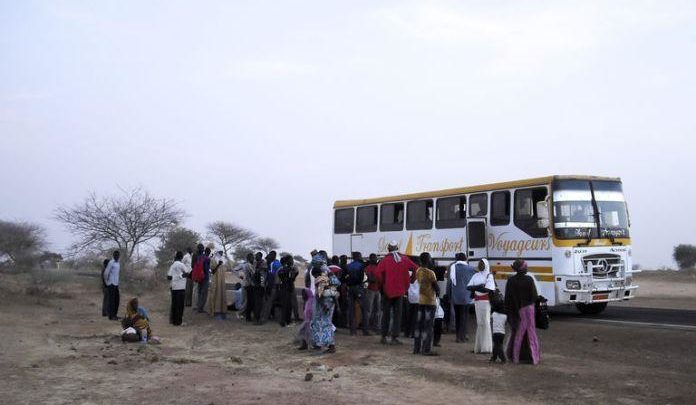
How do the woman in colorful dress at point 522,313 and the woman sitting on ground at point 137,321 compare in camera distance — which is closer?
the woman in colorful dress at point 522,313

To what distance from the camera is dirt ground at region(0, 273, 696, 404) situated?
8086mm

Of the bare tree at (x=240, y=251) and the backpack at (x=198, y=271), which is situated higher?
the bare tree at (x=240, y=251)

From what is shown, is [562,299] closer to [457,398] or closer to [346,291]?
[346,291]

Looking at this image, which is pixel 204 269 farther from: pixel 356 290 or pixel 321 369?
pixel 321 369

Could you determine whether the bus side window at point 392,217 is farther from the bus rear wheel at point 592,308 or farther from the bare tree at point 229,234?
the bare tree at point 229,234

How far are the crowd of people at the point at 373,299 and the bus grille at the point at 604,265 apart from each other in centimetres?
346

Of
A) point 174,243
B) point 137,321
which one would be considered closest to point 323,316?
point 137,321

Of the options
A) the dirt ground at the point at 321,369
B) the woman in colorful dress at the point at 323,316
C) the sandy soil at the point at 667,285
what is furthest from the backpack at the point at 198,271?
the sandy soil at the point at 667,285

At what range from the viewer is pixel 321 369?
990cm

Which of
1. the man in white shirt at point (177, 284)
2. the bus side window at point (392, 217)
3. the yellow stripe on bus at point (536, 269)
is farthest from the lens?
the bus side window at point (392, 217)

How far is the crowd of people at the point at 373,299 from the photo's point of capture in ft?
34.1

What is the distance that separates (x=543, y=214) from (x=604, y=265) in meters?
1.87

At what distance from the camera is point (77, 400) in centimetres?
791

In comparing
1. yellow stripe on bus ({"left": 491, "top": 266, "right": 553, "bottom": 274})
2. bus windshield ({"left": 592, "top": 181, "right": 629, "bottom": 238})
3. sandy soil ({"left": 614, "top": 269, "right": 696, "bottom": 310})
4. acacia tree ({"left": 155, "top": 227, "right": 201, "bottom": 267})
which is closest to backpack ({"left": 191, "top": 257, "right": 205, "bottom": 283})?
yellow stripe on bus ({"left": 491, "top": 266, "right": 553, "bottom": 274})
